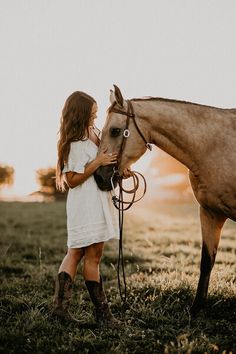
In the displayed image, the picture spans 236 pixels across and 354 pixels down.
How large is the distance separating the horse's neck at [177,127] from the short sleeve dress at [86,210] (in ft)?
2.16

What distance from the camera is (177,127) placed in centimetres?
430

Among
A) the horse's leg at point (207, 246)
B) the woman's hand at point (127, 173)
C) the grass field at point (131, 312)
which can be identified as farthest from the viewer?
the horse's leg at point (207, 246)

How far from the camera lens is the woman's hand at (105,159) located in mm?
3998

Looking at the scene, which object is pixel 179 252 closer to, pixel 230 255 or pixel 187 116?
pixel 230 255

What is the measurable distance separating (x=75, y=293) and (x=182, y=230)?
7.17 metres

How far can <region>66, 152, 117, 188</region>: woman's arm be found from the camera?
13.1ft

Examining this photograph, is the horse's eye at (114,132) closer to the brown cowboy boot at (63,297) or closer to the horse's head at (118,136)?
the horse's head at (118,136)

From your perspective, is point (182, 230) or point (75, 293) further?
point (182, 230)

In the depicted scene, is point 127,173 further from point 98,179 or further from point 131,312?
point 131,312

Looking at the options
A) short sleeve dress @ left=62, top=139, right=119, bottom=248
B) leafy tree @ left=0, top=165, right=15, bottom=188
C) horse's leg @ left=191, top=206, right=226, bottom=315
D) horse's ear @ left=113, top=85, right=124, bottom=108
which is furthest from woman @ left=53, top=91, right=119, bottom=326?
leafy tree @ left=0, top=165, right=15, bottom=188

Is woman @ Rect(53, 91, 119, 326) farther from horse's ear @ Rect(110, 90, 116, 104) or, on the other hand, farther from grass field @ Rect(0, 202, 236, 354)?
grass field @ Rect(0, 202, 236, 354)

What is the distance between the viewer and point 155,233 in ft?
37.1

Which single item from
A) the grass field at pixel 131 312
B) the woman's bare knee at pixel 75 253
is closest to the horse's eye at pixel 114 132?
the woman's bare knee at pixel 75 253

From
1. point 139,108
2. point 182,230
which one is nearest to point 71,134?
point 139,108
